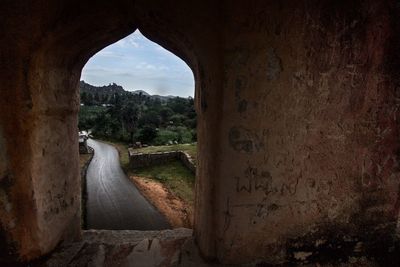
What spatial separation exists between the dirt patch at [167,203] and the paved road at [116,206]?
0.24 metres

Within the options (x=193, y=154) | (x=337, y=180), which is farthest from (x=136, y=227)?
(x=193, y=154)

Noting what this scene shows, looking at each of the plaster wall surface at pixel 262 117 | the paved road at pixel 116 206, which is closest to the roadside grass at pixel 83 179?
the paved road at pixel 116 206

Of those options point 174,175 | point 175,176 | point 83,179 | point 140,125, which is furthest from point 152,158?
point 140,125

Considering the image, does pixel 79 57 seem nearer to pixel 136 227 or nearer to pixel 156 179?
pixel 136 227

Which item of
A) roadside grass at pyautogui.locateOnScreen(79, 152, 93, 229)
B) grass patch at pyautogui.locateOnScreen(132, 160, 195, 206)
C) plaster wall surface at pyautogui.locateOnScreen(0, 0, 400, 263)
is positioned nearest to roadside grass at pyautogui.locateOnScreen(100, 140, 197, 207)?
grass patch at pyautogui.locateOnScreen(132, 160, 195, 206)

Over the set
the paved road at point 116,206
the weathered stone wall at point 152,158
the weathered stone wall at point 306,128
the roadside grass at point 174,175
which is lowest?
the paved road at point 116,206

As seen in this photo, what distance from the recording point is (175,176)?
13766 mm

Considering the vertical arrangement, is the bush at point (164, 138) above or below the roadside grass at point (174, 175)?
above

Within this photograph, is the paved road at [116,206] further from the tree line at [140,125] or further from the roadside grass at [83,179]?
the tree line at [140,125]

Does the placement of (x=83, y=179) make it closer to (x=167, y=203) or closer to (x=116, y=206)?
(x=116, y=206)

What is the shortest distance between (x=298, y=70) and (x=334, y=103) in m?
0.46

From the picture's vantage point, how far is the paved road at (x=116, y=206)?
839 cm

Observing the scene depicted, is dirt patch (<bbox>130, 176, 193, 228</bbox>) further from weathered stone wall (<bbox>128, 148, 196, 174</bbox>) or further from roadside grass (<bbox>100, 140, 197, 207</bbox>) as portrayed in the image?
weathered stone wall (<bbox>128, 148, 196, 174</bbox>)

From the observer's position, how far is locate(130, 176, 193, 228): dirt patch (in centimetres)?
882
